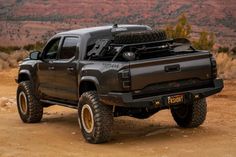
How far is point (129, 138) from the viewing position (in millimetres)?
9961

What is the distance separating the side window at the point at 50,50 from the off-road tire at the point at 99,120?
215cm

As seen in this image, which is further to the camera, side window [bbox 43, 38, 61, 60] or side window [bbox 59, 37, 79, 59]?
side window [bbox 43, 38, 61, 60]

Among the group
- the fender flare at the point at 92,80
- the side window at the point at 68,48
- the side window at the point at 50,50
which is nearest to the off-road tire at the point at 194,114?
the fender flare at the point at 92,80

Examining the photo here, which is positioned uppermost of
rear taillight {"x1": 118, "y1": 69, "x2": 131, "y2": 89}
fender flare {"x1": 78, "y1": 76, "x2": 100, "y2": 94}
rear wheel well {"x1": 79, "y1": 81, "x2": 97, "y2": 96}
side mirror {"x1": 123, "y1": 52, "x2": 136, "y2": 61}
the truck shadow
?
side mirror {"x1": 123, "y1": 52, "x2": 136, "y2": 61}

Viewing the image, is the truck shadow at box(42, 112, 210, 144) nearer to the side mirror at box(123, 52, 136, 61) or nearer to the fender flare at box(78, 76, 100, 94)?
the fender flare at box(78, 76, 100, 94)

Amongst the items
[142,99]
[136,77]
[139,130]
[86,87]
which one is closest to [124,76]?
[136,77]

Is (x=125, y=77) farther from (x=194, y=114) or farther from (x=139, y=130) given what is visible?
(x=139, y=130)

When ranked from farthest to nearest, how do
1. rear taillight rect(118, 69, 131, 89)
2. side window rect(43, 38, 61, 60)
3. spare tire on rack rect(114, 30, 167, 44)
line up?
1. side window rect(43, 38, 61, 60)
2. spare tire on rack rect(114, 30, 167, 44)
3. rear taillight rect(118, 69, 131, 89)

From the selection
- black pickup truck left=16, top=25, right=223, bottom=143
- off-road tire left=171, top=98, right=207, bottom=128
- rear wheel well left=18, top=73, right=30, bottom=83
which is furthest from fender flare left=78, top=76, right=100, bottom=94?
rear wheel well left=18, top=73, right=30, bottom=83

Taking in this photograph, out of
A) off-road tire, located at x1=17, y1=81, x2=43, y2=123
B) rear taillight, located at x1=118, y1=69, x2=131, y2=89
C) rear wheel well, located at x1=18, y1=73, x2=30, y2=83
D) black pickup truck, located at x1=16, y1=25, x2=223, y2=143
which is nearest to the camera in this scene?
rear taillight, located at x1=118, y1=69, x2=131, y2=89

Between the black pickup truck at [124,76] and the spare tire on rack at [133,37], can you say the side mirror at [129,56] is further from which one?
the spare tire on rack at [133,37]

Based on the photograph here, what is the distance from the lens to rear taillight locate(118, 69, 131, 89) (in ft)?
28.3

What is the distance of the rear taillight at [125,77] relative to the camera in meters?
8.62

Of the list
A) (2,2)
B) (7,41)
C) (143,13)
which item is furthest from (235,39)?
(2,2)
